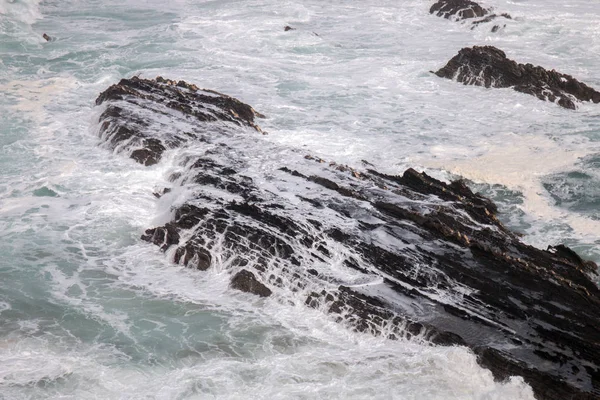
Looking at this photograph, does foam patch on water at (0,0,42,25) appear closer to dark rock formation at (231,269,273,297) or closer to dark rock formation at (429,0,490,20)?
dark rock formation at (429,0,490,20)

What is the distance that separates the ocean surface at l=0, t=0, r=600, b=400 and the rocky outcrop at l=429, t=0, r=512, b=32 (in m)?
0.76

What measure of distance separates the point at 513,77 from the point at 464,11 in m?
9.91

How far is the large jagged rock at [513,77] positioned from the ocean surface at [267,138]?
38 centimetres

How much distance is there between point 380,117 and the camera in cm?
1608

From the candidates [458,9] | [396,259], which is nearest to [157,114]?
[396,259]

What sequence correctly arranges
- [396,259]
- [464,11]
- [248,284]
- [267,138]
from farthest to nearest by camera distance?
1. [464,11]
2. [267,138]
3. [396,259]
4. [248,284]

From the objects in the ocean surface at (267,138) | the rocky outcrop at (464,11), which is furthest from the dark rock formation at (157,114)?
the rocky outcrop at (464,11)

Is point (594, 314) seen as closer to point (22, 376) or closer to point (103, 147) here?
point (22, 376)

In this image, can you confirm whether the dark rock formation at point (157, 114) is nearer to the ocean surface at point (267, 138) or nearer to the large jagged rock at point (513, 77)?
the ocean surface at point (267, 138)

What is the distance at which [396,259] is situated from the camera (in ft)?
29.3

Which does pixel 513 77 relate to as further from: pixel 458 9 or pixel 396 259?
pixel 396 259

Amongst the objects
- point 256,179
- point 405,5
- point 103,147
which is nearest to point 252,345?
point 256,179

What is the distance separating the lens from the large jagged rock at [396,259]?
755 cm

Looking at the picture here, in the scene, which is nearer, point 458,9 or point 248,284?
point 248,284
